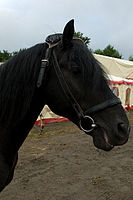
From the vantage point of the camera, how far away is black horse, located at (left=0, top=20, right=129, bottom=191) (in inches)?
51.2

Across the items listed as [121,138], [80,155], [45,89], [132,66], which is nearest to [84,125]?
[121,138]

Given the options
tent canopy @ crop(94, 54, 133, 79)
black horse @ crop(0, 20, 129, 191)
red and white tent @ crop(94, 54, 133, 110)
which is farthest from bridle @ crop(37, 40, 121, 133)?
tent canopy @ crop(94, 54, 133, 79)

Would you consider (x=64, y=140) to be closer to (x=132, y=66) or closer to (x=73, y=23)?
(x=73, y=23)

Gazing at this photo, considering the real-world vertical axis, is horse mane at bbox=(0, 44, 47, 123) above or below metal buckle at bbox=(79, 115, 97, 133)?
above

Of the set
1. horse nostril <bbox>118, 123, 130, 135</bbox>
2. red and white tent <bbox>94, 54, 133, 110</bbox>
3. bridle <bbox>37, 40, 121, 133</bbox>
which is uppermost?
bridle <bbox>37, 40, 121, 133</bbox>

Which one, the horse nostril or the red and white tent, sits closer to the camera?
the horse nostril

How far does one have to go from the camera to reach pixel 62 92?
4.46 feet

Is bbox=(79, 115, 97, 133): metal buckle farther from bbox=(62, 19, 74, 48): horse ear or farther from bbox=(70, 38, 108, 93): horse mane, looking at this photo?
bbox=(62, 19, 74, 48): horse ear

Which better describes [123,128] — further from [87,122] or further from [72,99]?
[72,99]

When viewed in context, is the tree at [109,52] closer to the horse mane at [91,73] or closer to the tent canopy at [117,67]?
the tent canopy at [117,67]

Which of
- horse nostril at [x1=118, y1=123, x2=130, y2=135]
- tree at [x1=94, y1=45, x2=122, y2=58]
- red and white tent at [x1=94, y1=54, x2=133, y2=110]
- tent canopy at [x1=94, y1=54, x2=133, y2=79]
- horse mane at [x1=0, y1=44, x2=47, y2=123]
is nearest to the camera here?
horse nostril at [x1=118, y1=123, x2=130, y2=135]

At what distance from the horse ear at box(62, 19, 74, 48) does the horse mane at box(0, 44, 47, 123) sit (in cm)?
20

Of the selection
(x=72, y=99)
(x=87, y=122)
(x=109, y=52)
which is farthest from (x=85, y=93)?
(x=109, y=52)

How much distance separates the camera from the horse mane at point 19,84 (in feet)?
4.62
